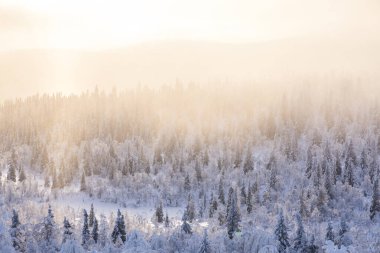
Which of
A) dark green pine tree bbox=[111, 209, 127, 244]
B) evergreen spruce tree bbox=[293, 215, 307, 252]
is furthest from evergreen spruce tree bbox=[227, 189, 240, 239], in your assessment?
dark green pine tree bbox=[111, 209, 127, 244]

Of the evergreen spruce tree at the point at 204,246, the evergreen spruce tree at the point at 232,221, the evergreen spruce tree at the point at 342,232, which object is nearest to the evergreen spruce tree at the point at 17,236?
the evergreen spruce tree at the point at 204,246

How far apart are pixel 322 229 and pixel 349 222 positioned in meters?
14.2

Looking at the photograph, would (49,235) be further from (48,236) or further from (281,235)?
(281,235)

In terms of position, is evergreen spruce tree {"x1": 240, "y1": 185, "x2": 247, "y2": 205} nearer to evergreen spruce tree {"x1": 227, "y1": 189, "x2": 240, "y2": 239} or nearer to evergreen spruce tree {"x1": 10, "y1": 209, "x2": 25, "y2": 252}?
evergreen spruce tree {"x1": 227, "y1": 189, "x2": 240, "y2": 239}

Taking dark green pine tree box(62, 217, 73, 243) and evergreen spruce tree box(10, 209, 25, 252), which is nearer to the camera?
evergreen spruce tree box(10, 209, 25, 252)

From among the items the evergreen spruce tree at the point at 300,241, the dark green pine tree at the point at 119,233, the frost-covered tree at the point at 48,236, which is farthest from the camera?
the dark green pine tree at the point at 119,233

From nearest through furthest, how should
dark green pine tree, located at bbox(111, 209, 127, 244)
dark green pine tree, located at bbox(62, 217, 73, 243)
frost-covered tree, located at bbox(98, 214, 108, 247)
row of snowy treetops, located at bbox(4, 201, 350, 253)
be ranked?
row of snowy treetops, located at bbox(4, 201, 350, 253), dark green pine tree, located at bbox(62, 217, 73, 243), frost-covered tree, located at bbox(98, 214, 108, 247), dark green pine tree, located at bbox(111, 209, 127, 244)

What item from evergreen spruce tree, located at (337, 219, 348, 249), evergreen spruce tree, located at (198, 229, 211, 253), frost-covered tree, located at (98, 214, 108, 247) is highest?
evergreen spruce tree, located at (198, 229, 211, 253)

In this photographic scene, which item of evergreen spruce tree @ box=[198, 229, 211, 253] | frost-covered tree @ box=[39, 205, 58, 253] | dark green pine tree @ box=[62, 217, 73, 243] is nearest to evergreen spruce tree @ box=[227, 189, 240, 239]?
evergreen spruce tree @ box=[198, 229, 211, 253]

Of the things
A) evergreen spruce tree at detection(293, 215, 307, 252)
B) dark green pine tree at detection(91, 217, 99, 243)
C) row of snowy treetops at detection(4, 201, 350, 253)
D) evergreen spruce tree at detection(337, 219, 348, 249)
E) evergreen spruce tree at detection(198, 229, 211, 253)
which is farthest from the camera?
dark green pine tree at detection(91, 217, 99, 243)

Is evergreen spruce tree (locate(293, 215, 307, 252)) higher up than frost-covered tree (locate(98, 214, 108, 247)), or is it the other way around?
evergreen spruce tree (locate(293, 215, 307, 252))

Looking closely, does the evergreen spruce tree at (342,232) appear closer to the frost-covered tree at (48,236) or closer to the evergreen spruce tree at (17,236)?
the frost-covered tree at (48,236)

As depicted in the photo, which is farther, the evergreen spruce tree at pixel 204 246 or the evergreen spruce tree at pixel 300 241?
the evergreen spruce tree at pixel 300 241

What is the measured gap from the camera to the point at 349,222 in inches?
6230
